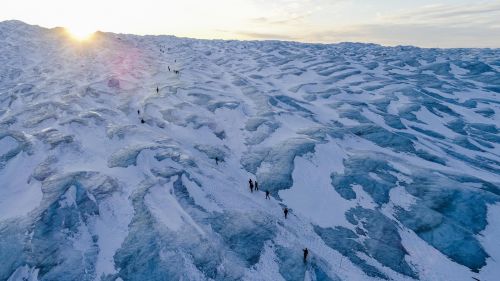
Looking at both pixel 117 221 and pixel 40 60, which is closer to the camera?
pixel 117 221

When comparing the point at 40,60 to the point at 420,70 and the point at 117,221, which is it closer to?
the point at 117,221

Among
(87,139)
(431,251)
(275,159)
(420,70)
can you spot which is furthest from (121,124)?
(420,70)

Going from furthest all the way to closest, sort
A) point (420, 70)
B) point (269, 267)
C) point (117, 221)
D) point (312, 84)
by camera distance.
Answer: point (420, 70)
point (312, 84)
point (117, 221)
point (269, 267)

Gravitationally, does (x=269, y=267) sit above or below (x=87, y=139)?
below

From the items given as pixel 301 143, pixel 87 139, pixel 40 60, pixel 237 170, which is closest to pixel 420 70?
pixel 301 143

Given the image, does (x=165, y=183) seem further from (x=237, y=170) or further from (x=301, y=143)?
(x=301, y=143)

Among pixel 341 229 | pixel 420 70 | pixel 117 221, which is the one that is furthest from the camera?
pixel 420 70
